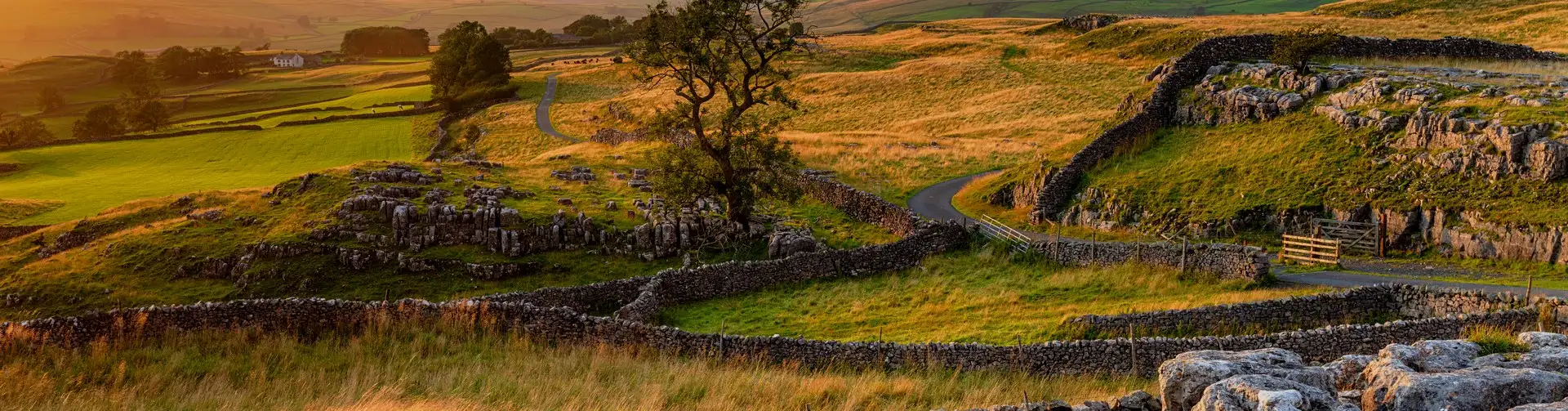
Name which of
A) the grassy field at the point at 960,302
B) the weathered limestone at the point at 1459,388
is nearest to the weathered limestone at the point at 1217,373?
the weathered limestone at the point at 1459,388

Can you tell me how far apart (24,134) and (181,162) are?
3157 centimetres

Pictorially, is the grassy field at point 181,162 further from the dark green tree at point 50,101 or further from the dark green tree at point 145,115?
the dark green tree at point 50,101

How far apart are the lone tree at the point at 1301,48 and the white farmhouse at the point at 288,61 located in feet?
591

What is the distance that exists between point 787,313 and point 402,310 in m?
11.7

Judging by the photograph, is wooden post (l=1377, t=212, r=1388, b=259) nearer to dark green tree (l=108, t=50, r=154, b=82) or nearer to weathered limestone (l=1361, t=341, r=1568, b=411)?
weathered limestone (l=1361, t=341, r=1568, b=411)

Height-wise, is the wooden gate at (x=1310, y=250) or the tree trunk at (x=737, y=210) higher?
the tree trunk at (x=737, y=210)

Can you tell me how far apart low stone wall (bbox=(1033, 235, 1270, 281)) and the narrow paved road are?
5612cm

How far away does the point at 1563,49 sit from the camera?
192ft

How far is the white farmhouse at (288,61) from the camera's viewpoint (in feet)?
590

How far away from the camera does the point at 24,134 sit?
8812 centimetres

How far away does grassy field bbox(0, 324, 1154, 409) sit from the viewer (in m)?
17.4

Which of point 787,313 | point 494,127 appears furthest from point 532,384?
point 494,127

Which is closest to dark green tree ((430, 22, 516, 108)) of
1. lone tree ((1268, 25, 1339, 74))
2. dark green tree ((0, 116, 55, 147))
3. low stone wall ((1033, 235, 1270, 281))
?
dark green tree ((0, 116, 55, 147))

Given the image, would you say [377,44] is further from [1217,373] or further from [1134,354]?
[1217,373]
